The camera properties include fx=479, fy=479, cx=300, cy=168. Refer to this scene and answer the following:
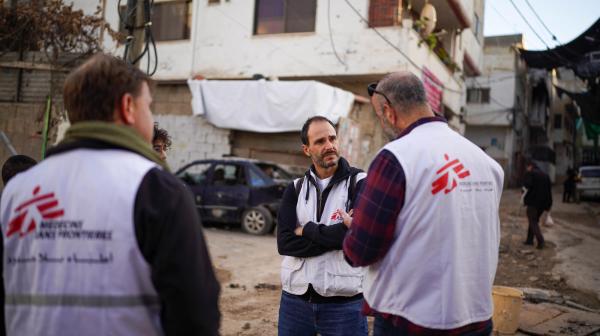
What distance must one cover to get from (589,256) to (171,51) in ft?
45.5

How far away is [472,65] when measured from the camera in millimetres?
23594

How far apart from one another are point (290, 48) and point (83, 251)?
46.0 feet

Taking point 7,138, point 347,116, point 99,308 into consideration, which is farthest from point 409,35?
point 99,308

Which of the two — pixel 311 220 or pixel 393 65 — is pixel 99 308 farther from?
pixel 393 65

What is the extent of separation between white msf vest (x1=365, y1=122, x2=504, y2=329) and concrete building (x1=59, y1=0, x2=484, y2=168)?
11741 mm

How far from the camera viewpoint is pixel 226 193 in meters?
10.9

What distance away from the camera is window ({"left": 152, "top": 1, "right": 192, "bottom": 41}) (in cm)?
1689

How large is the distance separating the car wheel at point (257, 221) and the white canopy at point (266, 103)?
329 cm

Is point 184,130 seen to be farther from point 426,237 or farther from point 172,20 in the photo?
point 426,237

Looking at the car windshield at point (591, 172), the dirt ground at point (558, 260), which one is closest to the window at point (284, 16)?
the dirt ground at point (558, 260)

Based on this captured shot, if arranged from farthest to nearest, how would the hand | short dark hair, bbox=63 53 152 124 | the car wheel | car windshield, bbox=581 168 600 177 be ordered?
car windshield, bbox=581 168 600 177 → the car wheel → the hand → short dark hair, bbox=63 53 152 124

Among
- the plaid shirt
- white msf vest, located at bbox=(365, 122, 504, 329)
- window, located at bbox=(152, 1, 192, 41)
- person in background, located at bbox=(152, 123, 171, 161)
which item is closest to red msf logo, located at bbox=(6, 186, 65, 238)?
the plaid shirt

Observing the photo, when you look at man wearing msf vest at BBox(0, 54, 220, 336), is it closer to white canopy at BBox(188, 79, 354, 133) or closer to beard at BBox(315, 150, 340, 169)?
beard at BBox(315, 150, 340, 169)

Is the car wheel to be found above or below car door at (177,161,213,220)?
below
